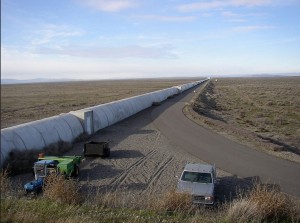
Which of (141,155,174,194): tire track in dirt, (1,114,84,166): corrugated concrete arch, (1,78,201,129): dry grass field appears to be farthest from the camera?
(1,78,201,129): dry grass field

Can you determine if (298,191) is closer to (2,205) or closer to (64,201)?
(64,201)

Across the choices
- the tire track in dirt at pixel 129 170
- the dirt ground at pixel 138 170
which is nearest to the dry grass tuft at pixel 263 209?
the dirt ground at pixel 138 170

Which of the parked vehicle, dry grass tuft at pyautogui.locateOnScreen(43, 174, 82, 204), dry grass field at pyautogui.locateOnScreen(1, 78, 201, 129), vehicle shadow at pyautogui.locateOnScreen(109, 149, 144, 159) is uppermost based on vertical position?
dry grass tuft at pyautogui.locateOnScreen(43, 174, 82, 204)

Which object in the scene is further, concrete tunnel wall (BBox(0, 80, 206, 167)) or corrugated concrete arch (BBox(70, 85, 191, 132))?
corrugated concrete arch (BBox(70, 85, 191, 132))

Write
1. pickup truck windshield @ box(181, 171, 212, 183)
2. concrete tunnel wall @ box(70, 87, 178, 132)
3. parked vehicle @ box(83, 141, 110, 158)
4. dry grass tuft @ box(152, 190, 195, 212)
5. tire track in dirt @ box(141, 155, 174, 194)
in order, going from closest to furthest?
dry grass tuft @ box(152, 190, 195, 212), pickup truck windshield @ box(181, 171, 212, 183), tire track in dirt @ box(141, 155, 174, 194), parked vehicle @ box(83, 141, 110, 158), concrete tunnel wall @ box(70, 87, 178, 132)

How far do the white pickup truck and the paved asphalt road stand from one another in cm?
367

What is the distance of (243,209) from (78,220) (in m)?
4.96

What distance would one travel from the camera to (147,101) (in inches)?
2066

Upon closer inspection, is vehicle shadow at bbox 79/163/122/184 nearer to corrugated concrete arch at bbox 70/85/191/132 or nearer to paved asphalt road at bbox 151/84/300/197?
paved asphalt road at bbox 151/84/300/197

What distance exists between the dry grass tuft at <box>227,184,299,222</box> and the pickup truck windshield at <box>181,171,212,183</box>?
2944 millimetres

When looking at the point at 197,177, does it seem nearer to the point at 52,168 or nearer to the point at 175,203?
the point at 175,203

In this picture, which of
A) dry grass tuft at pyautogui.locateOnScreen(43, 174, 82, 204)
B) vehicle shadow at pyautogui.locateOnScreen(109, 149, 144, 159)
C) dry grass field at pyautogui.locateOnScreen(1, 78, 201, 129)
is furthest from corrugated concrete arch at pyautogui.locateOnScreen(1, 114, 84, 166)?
dry grass tuft at pyautogui.locateOnScreen(43, 174, 82, 204)

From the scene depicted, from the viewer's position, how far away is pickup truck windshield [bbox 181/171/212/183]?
15109mm

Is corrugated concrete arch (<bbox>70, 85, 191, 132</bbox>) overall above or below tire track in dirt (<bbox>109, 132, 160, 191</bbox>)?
above
